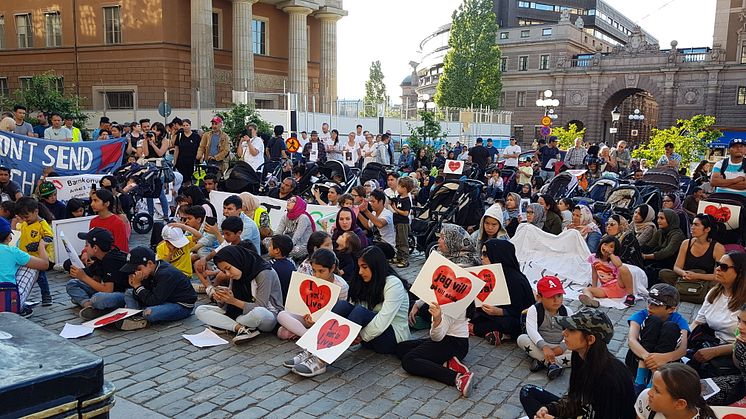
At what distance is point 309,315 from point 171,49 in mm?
29267

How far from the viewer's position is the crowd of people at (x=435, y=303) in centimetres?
402

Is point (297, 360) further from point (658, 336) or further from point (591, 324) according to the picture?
point (658, 336)

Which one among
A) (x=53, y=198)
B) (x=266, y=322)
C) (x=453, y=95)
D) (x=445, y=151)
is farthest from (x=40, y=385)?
(x=453, y=95)

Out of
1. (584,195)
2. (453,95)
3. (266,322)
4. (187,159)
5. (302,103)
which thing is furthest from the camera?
(453,95)

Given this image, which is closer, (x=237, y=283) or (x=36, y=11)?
(x=237, y=283)

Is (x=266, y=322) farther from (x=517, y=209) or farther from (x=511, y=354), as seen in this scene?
(x=517, y=209)

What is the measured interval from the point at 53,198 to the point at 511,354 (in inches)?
328

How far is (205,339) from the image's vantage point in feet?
21.2

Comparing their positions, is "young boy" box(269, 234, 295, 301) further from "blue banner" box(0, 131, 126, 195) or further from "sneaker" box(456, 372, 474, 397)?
"blue banner" box(0, 131, 126, 195)

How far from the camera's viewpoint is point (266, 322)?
647cm

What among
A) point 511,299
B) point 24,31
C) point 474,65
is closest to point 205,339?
point 511,299

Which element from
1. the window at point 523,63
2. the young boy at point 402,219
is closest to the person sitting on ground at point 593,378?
the young boy at point 402,219

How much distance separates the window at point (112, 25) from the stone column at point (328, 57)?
1179 centimetres

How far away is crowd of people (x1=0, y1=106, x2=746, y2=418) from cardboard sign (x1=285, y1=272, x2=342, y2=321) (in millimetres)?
117
